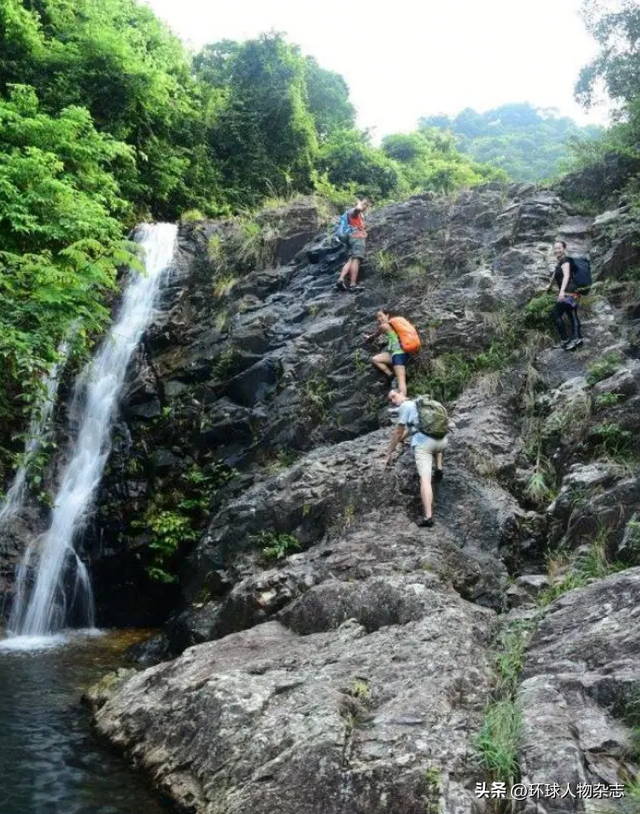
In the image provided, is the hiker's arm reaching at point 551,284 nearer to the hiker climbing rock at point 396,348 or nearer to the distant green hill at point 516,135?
the hiker climbing rock at point 396,348

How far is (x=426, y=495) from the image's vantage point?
7910 mm

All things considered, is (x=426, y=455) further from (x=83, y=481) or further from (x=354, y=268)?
(x=83, y=481)

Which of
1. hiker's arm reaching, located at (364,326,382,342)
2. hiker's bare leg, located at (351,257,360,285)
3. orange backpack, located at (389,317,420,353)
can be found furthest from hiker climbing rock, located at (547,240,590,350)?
hiker's bare leg, located at (351,257,360,285)

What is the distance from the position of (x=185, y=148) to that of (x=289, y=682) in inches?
722

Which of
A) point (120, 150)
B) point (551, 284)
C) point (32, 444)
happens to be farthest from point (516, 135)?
point (32, 444)

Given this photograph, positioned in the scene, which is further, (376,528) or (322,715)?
(376,528)

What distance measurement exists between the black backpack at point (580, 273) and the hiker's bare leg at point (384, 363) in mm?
3232

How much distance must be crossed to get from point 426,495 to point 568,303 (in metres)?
4.32

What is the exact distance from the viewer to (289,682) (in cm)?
582

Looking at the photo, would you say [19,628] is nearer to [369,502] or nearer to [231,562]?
[231,562]

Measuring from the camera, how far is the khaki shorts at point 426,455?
8.08 m

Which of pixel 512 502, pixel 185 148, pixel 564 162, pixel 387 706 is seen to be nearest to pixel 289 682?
pixel 387 706

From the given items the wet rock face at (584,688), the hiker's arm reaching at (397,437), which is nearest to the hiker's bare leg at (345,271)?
the hiker's arm reaching at (397,437)

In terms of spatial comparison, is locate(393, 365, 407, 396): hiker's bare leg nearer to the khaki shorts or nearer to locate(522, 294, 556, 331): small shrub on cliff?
the khaki shorts
